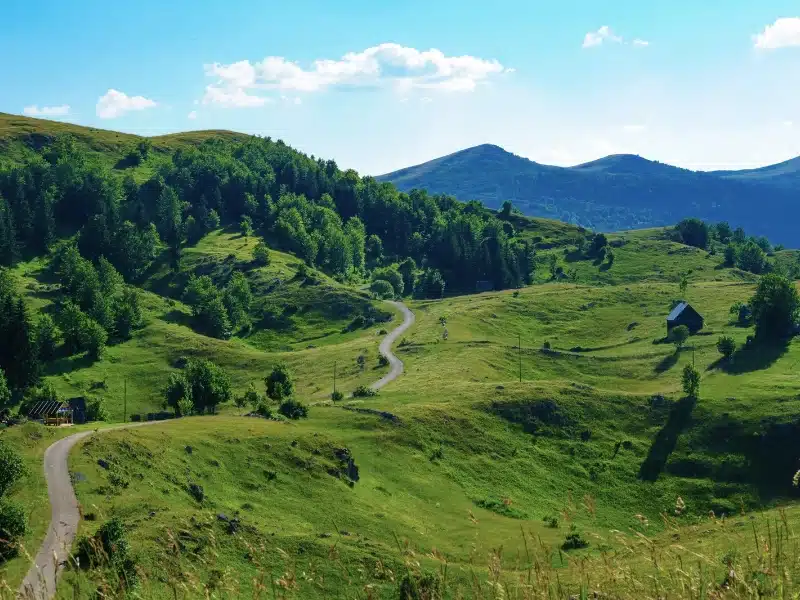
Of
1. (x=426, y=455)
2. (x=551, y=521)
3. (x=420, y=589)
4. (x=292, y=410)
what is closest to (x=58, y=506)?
(x=292, y=410)

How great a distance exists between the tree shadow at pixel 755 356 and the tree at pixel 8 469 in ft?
383

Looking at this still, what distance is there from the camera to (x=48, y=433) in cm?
7281

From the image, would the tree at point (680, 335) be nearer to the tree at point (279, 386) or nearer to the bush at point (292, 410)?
the tree at point (279, 386)

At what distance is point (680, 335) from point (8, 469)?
134m

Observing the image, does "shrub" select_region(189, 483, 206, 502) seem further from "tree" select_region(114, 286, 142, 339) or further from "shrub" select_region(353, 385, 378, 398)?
"tree" select_region(114, 286, 142, 339)

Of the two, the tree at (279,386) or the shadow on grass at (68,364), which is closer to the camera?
the tree at (279,386)

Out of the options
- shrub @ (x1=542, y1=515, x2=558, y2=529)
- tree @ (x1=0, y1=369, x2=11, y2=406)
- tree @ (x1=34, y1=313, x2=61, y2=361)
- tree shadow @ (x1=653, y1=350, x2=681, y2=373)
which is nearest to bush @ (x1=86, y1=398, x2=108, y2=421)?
tree @ (x1=0, y1=369, x2=11, y2=406)

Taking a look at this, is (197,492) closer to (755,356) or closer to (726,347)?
(726,347)

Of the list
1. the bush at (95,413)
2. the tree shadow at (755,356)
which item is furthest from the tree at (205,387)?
the tree shadow at (755,356)

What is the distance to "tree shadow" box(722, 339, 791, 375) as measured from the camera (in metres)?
133

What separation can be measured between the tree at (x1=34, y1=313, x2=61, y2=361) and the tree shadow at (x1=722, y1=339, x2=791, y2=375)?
136516 mm

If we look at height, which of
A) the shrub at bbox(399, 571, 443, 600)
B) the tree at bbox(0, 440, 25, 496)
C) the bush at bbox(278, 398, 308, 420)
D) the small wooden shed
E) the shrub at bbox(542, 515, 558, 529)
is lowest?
the shrub at bbox(542, 515, 558, 529)

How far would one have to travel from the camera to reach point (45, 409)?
107m

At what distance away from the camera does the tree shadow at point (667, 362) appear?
463 feet
